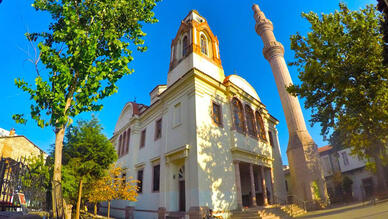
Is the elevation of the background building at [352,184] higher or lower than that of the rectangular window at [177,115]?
lower

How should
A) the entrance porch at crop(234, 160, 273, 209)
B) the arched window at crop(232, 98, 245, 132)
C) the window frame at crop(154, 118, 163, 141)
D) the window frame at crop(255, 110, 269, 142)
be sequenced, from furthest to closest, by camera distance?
1. the window frame at crop(255, 110, 269, 142)
2. the window frame at crop(154, 118, 163, 141)
3. the arched window at crop(232, 98, 245, 132)
4. the entrance porch at crop(234, 160, 273, 209)

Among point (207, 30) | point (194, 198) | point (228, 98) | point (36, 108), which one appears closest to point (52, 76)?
point (36, 108)

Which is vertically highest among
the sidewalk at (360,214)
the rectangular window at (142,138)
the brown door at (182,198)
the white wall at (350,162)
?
the rectangular window at (142,138)

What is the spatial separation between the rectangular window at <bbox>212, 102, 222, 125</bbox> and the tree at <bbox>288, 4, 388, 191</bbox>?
549 centimetres

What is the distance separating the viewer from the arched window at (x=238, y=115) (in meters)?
15.3

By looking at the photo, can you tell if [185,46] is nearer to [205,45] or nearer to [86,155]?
[205,45]

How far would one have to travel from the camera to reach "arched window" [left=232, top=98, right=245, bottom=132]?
15.3 metres

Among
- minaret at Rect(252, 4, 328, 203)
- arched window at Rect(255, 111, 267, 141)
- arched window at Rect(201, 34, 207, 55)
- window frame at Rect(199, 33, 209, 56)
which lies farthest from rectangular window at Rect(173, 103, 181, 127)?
minaret at Rect(252, 4, 328, 203)

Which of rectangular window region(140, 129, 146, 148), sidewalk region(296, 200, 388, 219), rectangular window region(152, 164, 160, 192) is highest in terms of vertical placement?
rectangular window region(140, 129, 146, 148)

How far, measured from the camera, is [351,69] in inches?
384

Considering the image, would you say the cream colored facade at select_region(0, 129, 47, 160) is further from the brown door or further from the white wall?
the white wall

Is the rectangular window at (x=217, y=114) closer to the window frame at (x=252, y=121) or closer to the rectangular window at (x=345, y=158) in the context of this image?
the window frame at (x=252, y=121)

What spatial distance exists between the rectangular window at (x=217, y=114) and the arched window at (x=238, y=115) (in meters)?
1.39

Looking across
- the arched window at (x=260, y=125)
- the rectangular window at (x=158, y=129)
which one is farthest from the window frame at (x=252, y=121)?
the rectangular window at (x=158, y=129)
